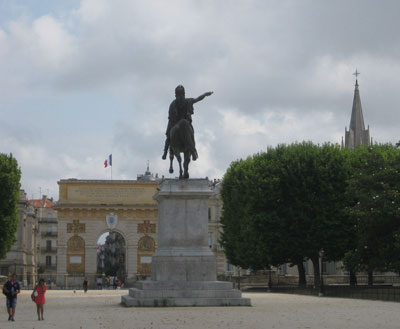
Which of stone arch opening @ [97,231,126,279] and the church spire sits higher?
the church spire

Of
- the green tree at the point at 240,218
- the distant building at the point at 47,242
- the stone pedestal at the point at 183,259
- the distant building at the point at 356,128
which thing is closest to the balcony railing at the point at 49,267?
the distant building at the point at 47,242

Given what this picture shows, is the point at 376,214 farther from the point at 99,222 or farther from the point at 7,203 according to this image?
the point at 99,222

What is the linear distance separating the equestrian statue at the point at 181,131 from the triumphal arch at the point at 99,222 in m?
45.7

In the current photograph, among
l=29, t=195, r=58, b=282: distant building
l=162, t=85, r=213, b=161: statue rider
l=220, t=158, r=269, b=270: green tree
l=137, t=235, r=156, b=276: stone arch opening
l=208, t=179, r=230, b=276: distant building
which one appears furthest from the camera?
l=29, t=195, r=58, b=282: distant building

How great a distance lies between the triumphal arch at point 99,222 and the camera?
69500mm

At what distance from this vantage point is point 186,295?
22.5 m

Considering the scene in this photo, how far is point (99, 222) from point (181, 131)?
47400mm

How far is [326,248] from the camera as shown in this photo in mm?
43438

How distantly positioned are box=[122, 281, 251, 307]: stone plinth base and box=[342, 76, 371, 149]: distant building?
82.9 meters

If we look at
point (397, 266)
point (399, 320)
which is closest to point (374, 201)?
point (397, 266)

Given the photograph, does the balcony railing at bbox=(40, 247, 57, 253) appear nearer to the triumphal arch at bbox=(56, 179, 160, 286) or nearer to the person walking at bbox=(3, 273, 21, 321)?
the triumphal arch at bbox=(56, 179, 160, 286)

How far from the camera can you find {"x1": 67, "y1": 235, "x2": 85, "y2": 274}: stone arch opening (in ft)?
227

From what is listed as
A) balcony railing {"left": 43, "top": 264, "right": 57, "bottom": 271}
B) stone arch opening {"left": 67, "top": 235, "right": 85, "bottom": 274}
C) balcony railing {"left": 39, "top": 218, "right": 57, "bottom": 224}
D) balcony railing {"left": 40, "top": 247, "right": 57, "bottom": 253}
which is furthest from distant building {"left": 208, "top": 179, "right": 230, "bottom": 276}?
balcony railing {"left": 39, "top": 218, "right": 57, "bottom": 224}

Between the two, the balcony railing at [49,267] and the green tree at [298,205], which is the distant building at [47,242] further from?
the green tree at [298,205]
